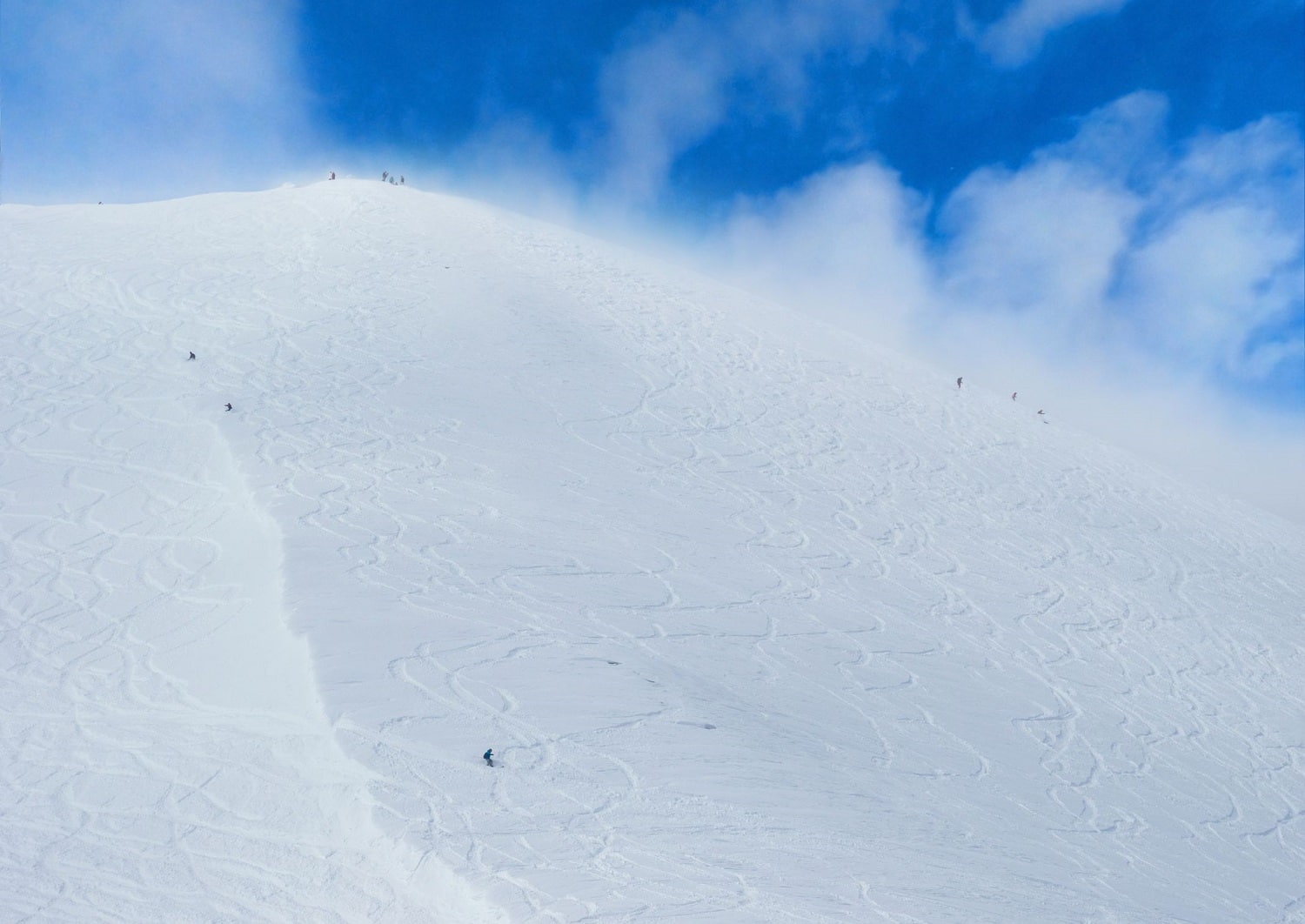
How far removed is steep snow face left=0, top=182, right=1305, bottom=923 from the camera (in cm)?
631

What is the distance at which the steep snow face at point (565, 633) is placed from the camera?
6.31 m

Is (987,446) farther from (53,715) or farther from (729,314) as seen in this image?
(53,715)

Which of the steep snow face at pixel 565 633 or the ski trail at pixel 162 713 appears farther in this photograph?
the steep snow face at pixel 565 633

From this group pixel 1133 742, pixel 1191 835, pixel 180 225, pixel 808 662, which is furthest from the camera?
pixel 180 225

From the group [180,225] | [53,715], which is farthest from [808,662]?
[180,225]

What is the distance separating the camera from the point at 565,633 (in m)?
9.51

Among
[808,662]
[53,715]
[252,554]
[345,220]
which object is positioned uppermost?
[345,220]

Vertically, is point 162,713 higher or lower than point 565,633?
lower

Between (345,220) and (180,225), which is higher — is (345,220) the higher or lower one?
the higher one

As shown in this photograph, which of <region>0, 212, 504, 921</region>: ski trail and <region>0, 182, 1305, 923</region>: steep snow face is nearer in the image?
<region>0, 212, 504, 921</region>: ski trail

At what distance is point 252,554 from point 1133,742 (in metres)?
11.6

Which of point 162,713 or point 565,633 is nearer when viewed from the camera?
point 162,713

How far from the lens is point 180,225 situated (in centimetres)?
2639

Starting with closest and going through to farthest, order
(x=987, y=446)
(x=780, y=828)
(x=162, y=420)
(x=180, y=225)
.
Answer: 1. (x=780, y=828)
2. (x=162, y=420)
3. (x=987, y=446)
4. (x=180, y=225)
